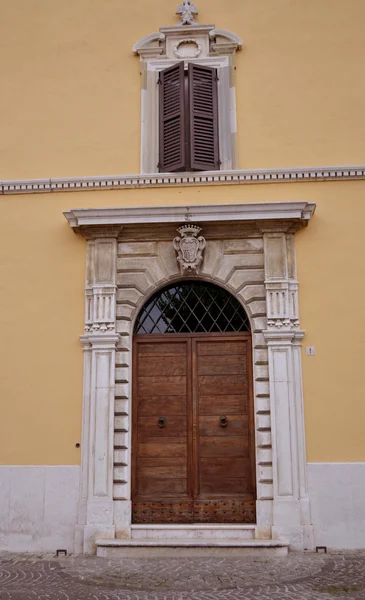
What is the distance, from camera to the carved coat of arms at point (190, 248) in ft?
26.7

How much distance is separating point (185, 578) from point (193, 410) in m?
2.15

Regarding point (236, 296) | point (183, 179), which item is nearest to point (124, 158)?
point (183, 179)

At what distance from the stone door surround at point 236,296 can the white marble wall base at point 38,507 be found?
0.16 metres

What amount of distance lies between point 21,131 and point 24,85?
2.28 feet

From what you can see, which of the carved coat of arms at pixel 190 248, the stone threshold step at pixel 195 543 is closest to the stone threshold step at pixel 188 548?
the stone threshold step at pixel 195 543

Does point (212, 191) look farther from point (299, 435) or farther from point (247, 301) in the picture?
point (299, 435)

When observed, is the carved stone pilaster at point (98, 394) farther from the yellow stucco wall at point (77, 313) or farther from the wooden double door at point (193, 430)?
the wooden double door at point (193, 430)

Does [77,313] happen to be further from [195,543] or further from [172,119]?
[195,543]

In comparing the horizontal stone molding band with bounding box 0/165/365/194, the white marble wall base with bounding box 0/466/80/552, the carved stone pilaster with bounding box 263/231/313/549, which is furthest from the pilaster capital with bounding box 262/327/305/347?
the white marble wall base with bounding box 0/466/80/552

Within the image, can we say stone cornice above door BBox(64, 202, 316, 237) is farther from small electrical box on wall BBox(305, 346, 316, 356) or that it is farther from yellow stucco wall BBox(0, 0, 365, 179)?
small electrical box on wall BBox(305, 346, 316, 356)

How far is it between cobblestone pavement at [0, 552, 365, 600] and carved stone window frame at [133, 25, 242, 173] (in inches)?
191

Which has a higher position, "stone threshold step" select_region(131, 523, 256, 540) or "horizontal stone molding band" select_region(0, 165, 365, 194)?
"horizontal stone molding band" select_region(0, 165, 365, 194)

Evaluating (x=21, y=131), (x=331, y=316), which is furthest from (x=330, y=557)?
(x=21, y=131)

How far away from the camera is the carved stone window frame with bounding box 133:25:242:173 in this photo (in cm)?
870
